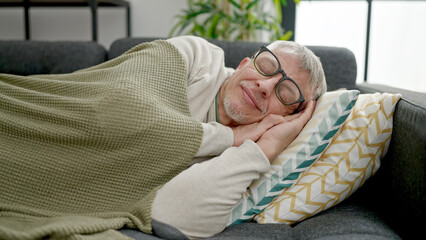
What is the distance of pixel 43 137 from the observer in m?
1.03

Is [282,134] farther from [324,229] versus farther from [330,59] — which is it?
[330,59]

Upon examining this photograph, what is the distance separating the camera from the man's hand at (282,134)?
3.65 ft

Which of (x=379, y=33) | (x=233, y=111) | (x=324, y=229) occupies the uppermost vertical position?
(x=379, y=33)

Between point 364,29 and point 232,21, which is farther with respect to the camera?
point 364,29

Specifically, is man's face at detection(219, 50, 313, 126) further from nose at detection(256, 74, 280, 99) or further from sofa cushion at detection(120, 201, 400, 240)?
sofa cushion at detection(120, 201, 400, 240)

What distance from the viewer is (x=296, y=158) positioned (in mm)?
1095

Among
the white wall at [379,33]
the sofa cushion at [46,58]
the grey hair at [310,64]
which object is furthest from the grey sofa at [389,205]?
the white wall at [379,33]

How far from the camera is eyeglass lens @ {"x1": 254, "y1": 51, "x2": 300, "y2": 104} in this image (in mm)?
1238

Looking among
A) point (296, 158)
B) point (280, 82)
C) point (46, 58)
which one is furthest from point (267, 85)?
point (46, 58)

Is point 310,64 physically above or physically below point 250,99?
above

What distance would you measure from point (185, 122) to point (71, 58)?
2.81ft

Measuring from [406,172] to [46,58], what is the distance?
1.50 meters

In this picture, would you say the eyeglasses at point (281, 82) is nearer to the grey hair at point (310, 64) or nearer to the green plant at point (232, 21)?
the grey hair at point (310, 64)

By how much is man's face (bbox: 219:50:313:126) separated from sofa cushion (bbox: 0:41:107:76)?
734mm
